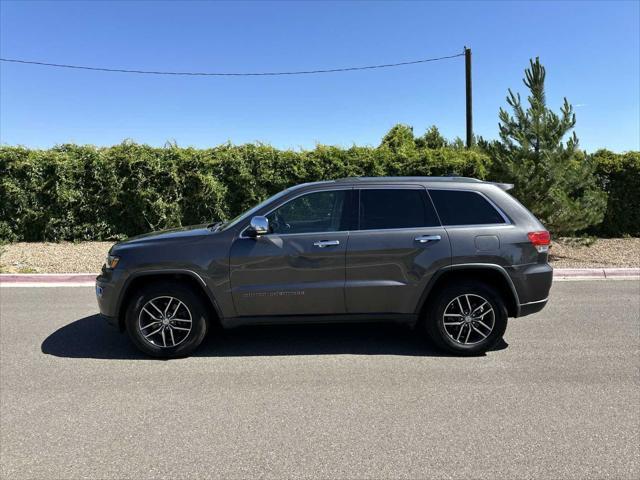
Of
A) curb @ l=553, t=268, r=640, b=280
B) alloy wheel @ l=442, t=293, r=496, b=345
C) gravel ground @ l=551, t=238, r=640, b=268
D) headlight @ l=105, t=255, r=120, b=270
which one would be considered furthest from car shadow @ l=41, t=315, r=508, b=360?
gravel ground @ l=551, t=238, r=640, b=268

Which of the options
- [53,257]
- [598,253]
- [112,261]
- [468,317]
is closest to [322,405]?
[468,317]

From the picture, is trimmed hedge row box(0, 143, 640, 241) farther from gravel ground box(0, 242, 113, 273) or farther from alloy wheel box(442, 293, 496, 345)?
alloy wheel box(442, 293, 496, 345)

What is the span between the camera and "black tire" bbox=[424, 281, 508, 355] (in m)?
4.79

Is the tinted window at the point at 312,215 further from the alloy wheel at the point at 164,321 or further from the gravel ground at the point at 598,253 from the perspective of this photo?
the gravel ground at the point at 598,253

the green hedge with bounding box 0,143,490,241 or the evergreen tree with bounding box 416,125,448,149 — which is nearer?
the green hedge with bounding box 0,143,490,241

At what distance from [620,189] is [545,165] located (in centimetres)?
416

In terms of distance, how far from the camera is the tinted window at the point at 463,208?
4879 millimetres

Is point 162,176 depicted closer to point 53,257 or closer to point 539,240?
point 53,257

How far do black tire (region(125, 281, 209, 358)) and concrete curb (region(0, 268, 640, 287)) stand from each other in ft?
14.8

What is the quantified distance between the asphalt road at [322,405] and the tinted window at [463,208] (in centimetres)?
136

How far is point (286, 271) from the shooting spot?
4719 millimetres

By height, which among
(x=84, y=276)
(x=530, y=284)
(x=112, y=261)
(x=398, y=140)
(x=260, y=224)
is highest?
(x=398, y=140)

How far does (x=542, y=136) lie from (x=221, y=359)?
8.28m

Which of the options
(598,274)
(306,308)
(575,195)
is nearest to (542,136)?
(575,195)
